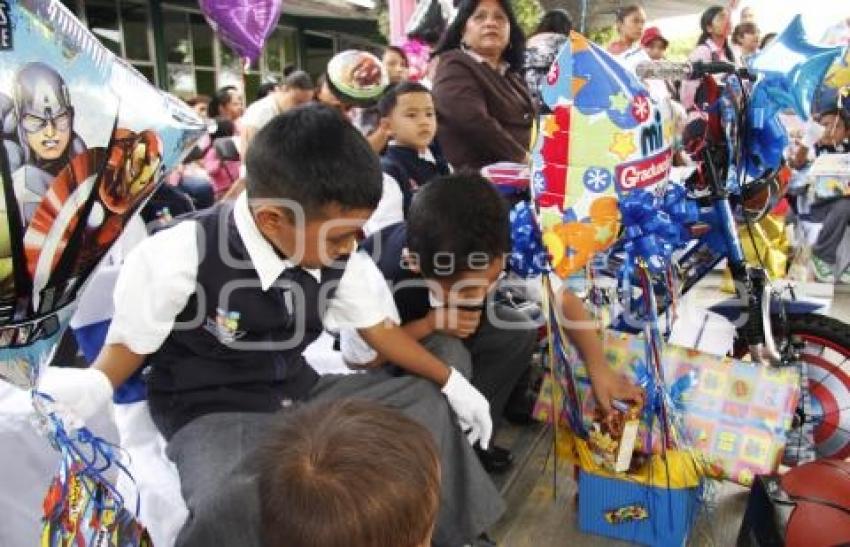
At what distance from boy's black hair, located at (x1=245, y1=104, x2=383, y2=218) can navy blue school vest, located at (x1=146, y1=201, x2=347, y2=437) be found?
0.12 meters

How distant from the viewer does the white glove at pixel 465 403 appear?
1349mm

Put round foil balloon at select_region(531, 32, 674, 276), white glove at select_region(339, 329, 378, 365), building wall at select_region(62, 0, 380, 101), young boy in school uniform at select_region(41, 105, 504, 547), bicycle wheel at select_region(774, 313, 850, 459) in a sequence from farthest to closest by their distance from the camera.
A: building wall at select_region(62, 0, 380, 101) → bicycle wheel at select_region(774, 313, 850, 459) → white glove at select_region(339, 329, 378, 365) → round foil balloon at select_region(531, 32, 674, 276) → young boy in school uniform at select_region(41, 105, 504, 547)

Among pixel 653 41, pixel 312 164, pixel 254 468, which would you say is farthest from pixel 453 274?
pixel 653 41

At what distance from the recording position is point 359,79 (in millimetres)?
2924

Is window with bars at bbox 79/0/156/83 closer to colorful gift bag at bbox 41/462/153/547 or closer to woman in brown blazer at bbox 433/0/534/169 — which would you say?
woman in brown blazer at bbox 433/0/534/169

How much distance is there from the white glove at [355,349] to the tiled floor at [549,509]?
20.4 inches

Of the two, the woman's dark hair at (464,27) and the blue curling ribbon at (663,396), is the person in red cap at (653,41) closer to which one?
the woman's dark hair at (464,27)

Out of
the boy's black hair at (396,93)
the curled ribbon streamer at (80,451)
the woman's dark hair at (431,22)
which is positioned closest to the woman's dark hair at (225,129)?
the woman's dark hair at (431,22)

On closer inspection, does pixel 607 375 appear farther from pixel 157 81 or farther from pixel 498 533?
pixel 157 81

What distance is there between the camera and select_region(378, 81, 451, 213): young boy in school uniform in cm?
205

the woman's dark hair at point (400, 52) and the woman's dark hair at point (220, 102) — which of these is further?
the woman's dark hair at point (220, 102)

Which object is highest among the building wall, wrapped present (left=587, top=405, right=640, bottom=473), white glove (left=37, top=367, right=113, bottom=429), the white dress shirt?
the building wall

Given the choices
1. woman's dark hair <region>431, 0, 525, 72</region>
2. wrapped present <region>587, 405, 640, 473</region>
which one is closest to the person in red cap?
woman's dark hair <region>431, 0, 525, 72</region>

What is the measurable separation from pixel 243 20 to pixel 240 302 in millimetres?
2554
